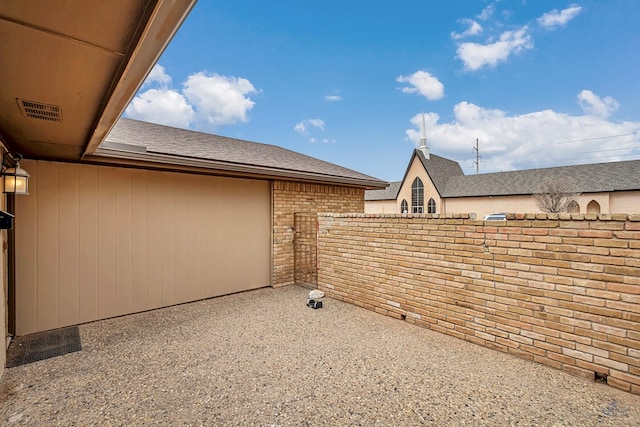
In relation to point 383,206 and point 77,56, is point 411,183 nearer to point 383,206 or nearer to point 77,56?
point 383,206

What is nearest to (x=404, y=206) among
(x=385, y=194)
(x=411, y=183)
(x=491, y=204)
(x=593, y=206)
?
(x=411, y=183)

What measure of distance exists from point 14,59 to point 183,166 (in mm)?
3150

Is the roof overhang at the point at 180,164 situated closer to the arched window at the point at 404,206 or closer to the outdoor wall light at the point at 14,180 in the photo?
the outdoor wall light at the point at 14,180

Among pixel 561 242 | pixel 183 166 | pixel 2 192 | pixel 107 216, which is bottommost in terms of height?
pixel 561 242

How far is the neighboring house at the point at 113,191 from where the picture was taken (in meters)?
1.53

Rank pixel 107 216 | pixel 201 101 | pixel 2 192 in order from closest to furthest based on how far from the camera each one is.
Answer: pixel 2 192 → pixel 107 216 → pixel 201 101

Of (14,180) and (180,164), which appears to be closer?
(14,180)

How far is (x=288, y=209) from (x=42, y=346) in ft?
15.2

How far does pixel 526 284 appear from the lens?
333cm

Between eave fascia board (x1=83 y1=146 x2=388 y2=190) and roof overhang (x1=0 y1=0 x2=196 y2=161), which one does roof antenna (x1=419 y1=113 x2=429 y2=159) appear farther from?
roof overhang (x1=0 y1=0 x2=196 y2=161)

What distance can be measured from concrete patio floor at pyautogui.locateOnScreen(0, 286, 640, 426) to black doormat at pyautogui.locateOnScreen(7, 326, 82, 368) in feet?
0.47

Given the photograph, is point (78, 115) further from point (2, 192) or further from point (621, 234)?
point (621, 234)

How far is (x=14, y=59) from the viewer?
1713mm

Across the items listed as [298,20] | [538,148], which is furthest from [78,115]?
[538,148]
